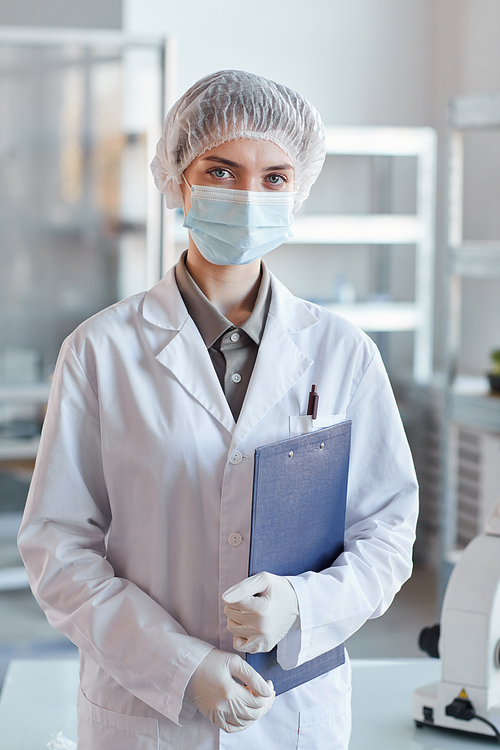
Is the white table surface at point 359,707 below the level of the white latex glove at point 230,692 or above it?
below

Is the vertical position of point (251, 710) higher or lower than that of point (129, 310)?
lower

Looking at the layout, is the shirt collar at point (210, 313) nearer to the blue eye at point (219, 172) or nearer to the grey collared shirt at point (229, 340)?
the grey collared shirt at point (229, 340)

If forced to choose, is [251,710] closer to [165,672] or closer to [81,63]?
[165,672]

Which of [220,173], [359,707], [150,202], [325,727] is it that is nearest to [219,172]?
[220,173]

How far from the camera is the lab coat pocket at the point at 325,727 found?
1092 mm

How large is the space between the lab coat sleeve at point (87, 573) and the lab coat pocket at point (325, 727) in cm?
17

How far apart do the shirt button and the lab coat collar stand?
12 cm

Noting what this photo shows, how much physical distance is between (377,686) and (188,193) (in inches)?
38.5

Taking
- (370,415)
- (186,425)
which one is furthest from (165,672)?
(370,415)

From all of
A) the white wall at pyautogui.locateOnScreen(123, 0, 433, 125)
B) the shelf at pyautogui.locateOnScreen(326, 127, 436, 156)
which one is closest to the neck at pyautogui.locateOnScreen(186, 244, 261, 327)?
the shelf at pyautogui.locateOnScreen(326, 127, 436, 156)

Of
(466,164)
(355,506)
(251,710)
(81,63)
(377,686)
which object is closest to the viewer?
(251,710)

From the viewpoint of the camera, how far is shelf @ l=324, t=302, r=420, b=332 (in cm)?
385

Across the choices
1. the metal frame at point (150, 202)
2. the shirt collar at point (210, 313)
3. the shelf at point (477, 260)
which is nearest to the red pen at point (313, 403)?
the shirt collar at point (210, 313)

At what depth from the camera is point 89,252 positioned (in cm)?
342
